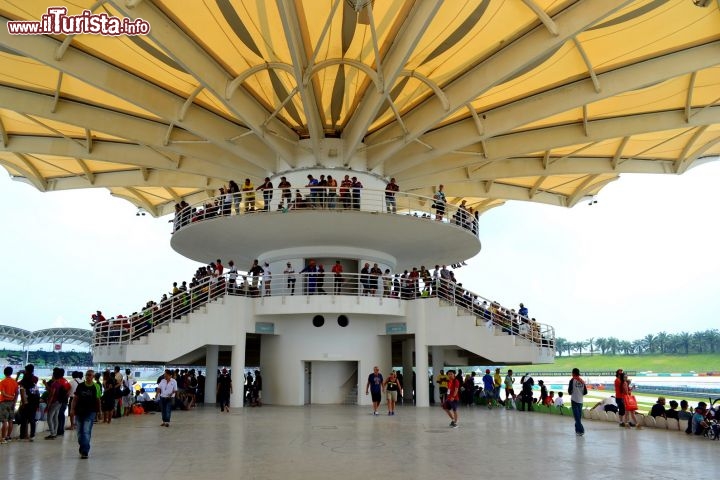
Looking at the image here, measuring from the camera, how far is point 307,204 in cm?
2645

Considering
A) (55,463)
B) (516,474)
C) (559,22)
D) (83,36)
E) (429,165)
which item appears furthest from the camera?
(429,165)

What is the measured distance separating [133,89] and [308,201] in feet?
28.0

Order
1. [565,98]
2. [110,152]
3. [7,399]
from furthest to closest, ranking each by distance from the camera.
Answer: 1. [110,152]
2. [565,98]
3. [7,399]

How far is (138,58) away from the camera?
2267cm

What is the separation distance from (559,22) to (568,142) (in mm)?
11040

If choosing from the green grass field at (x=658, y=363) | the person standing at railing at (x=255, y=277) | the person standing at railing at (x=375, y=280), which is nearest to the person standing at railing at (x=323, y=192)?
the person standing at railing at (x=375, y=280)

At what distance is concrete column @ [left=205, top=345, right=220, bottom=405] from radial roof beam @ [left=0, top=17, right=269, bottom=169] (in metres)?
9.75

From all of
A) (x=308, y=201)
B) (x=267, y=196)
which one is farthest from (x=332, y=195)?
(x=267, y=196)

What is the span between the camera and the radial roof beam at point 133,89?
19688 mm

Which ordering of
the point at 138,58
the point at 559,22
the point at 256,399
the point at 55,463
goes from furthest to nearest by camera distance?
the point at 256,399 → the point at 138,58 → the point at 559,22 → the point at 55,463

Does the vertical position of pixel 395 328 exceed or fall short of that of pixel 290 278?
it falls short

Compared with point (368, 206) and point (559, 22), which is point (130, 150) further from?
point (559, 22)

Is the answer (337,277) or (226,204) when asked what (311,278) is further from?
(226,204)

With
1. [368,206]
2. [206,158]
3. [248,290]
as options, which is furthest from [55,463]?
[206,158]
